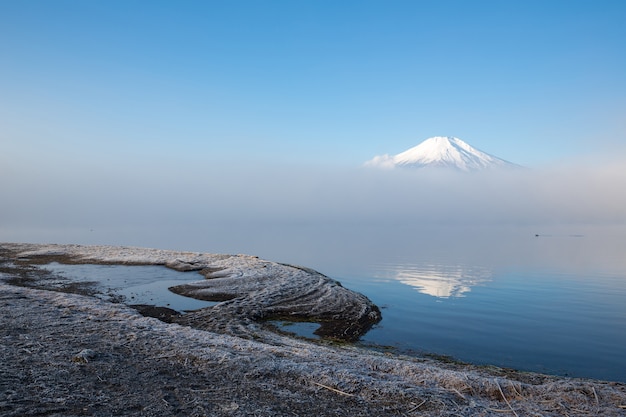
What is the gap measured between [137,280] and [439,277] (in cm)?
2536

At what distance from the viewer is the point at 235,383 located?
8.80 m

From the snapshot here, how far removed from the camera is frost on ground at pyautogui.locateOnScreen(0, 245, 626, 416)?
7551 millimetres

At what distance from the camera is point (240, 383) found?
28.9 feet

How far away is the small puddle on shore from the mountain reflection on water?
54.7ft

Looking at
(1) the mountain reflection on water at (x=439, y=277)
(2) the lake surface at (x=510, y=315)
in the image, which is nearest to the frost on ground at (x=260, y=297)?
(2) the lake surface at (x=510, y=315)

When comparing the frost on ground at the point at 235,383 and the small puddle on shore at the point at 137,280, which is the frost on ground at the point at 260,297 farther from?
the frost on ground at the point at 235,383

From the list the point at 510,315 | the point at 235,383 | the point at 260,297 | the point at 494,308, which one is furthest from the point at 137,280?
the point at 510,315

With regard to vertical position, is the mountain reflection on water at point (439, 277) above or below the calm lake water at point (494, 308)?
below

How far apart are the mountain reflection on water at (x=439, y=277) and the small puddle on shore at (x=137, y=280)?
16668mm

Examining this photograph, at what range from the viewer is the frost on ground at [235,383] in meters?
7.55

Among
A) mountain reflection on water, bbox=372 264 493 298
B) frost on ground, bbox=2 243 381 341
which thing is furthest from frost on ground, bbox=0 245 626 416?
mountain reflection on water, bbox=372 264 493 298

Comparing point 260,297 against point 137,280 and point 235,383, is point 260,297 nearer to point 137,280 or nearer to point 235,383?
point 137,280

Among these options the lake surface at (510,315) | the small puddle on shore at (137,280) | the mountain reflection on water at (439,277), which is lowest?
the mountain reflection on water at (439,277)

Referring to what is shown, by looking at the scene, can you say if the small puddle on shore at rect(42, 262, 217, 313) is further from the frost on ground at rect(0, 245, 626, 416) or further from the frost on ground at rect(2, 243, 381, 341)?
the frost on ground at rect(0, 245, 626, 416)
